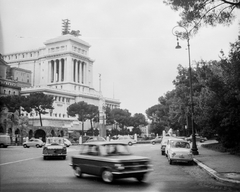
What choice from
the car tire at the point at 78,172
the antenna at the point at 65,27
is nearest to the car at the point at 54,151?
the car tire at the point at 78,172

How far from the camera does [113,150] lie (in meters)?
11.1

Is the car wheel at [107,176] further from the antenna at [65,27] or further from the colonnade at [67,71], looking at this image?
the antenna at [65,27]

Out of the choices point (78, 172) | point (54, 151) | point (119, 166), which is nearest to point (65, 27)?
point (54, 151)

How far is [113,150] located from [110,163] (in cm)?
86

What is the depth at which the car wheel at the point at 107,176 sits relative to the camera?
33.9 feet

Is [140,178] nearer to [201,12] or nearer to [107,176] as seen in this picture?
[107,176]

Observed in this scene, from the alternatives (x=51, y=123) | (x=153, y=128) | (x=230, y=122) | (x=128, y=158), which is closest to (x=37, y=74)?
(x=51, y=123)

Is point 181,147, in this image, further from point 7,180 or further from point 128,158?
point 7,180

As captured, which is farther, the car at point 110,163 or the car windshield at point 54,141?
the car windshield at point 54,141

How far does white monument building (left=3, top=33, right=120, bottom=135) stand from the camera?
101188 millimetres

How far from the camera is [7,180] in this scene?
11094 mm

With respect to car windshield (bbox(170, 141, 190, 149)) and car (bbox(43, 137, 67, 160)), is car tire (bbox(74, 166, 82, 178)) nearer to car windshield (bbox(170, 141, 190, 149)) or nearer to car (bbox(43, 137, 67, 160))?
car windshield (bbox(170, 141, 190, 149))

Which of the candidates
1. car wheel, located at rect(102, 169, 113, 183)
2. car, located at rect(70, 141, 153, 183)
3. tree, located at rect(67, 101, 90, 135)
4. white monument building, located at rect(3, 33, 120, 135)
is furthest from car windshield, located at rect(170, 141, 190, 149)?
white monument building, located at rect(3, 33, 120, 135)

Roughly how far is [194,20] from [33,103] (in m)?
50.5
